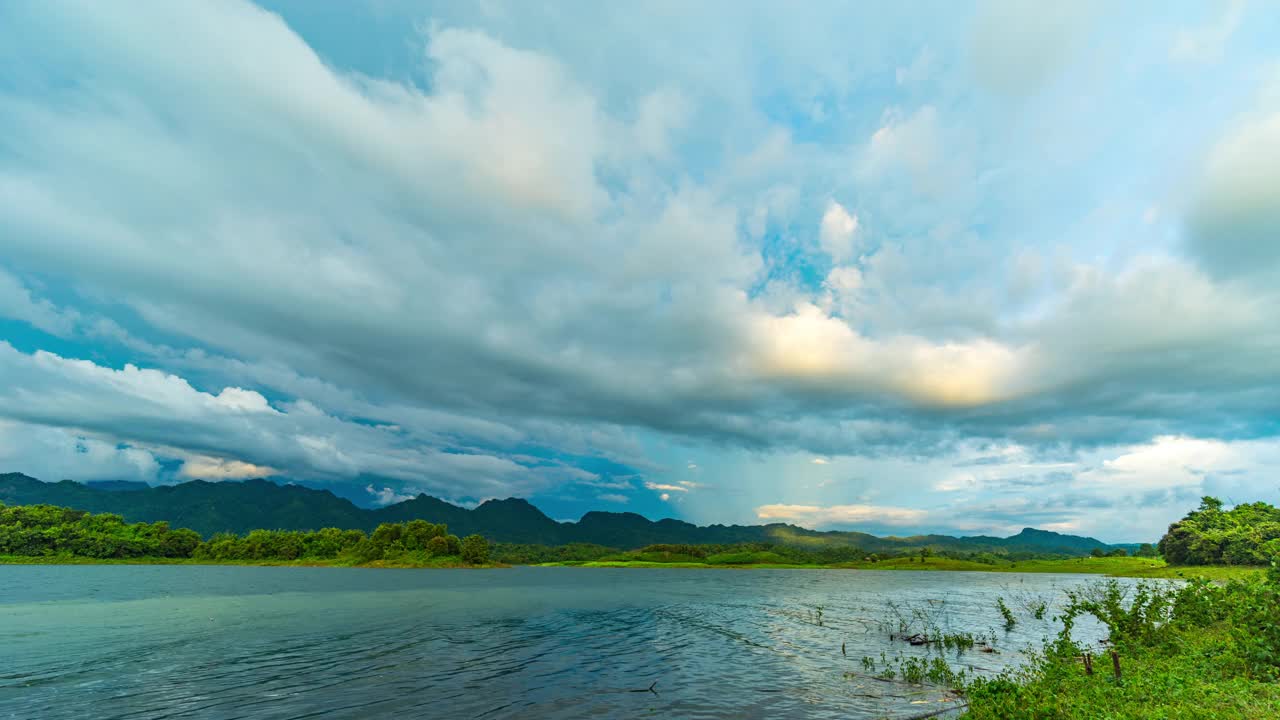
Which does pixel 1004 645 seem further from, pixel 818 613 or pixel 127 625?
pixel 127 625

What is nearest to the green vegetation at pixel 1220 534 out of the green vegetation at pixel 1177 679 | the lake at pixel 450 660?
the lake at pixel 450 660

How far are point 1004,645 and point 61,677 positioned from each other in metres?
69.4

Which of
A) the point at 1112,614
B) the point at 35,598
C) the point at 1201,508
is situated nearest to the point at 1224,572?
the point at 1201,508

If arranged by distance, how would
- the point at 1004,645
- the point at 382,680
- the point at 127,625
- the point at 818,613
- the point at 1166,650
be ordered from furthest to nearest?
the point at 818,613 → the point at 127,625 → the point at 1004,645 → the point at 382,680 → the point at 1166,650

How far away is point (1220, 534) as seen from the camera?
15025cm

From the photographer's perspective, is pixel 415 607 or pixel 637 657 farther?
pixel 415 607

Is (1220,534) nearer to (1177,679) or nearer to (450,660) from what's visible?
(1177,679)

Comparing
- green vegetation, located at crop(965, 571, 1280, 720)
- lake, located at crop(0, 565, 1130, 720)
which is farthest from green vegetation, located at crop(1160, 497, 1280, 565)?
green vegetation, located at crop(965, 571, 1280, 720)

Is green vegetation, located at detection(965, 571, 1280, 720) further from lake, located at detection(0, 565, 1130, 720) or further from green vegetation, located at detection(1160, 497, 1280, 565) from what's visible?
green vegetation, located at detection(1160, 497, 1280, 565)

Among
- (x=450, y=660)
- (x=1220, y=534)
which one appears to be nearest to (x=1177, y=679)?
(x=450, y=660)

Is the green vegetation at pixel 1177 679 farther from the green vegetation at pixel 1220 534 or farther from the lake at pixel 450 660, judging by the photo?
the green vegetation at pixel 1220 534

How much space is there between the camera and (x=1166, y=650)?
2788 cm

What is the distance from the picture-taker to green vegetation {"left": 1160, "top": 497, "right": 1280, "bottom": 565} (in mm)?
140625

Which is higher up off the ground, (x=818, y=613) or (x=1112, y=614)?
(x=1112, y=614)
